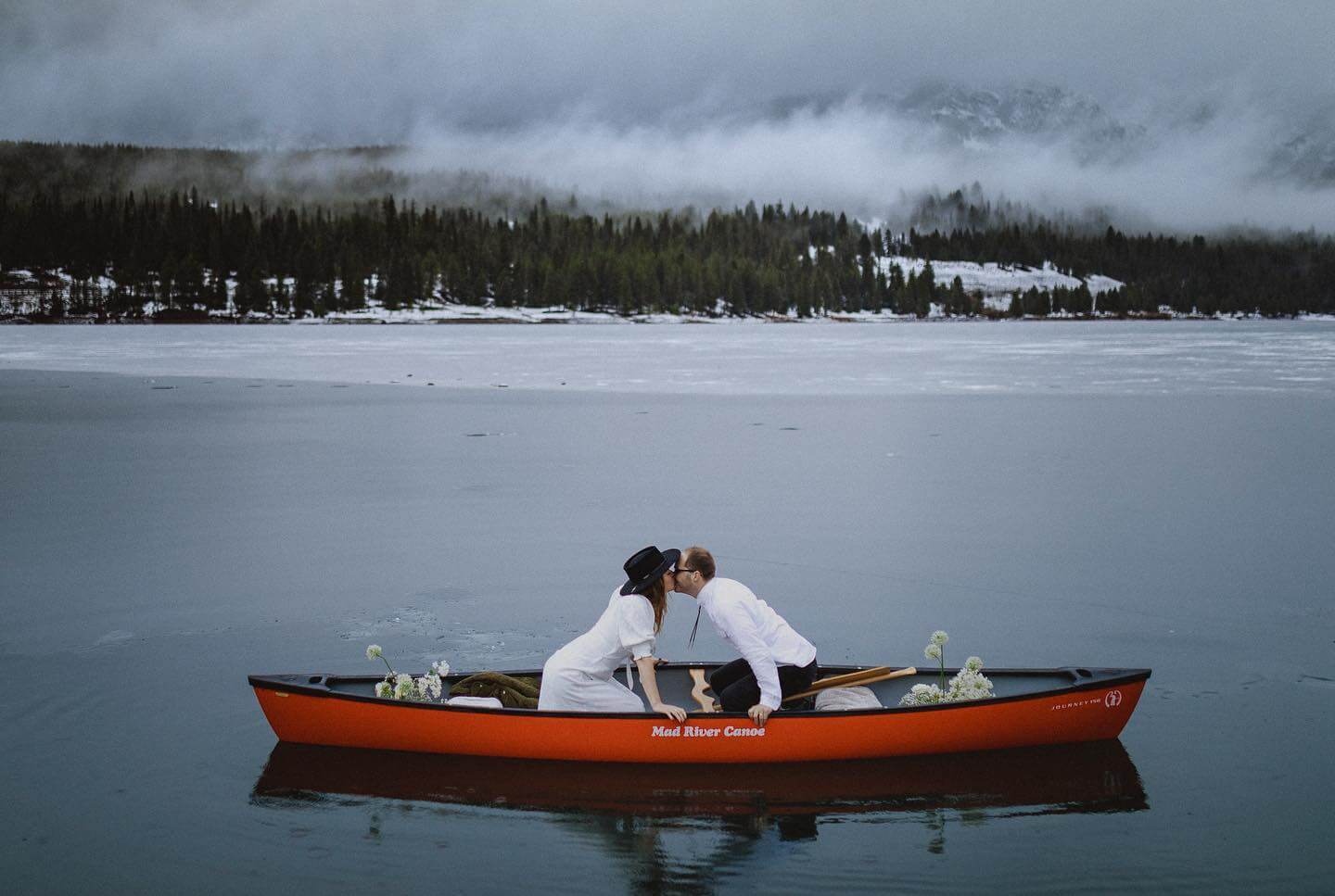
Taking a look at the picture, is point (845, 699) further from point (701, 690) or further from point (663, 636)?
point (663, 636)

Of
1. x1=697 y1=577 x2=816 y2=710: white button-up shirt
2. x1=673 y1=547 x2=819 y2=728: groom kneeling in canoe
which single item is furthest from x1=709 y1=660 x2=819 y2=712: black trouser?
x1=697 y1=577 x2=816 y2=710: white button-up shirt

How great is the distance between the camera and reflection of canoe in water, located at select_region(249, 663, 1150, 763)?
32.8 ft

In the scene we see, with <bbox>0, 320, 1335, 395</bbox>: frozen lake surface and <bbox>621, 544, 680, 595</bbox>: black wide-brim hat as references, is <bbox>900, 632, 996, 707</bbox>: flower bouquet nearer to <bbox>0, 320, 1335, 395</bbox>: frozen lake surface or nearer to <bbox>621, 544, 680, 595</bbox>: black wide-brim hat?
<bbox>621, 544, 680, 595</bbox>: black wide-brim hat

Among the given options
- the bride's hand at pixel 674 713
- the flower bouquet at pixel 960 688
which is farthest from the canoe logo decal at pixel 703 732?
the flower bouquet at pixel 960 688

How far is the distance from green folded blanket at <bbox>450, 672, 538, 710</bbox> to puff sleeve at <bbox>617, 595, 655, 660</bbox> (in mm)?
1385

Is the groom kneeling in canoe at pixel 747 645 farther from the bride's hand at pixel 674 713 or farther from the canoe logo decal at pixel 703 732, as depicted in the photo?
the bride's hand at pixel 674 713

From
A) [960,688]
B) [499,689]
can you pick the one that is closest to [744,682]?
[960,688]

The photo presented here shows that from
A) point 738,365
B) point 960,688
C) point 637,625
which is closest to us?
point 637,625

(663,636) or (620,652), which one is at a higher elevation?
(620,652)

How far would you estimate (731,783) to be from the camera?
33.0 ft

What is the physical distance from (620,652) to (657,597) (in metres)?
0.70

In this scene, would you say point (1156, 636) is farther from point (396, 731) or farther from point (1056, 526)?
point (396, 731)

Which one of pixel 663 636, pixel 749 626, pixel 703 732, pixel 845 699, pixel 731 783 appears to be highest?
pixel 749 626

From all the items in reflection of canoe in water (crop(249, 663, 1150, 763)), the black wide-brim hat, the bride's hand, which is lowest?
reflection of canoe in water (crop(249, 663, 1150, 763))
